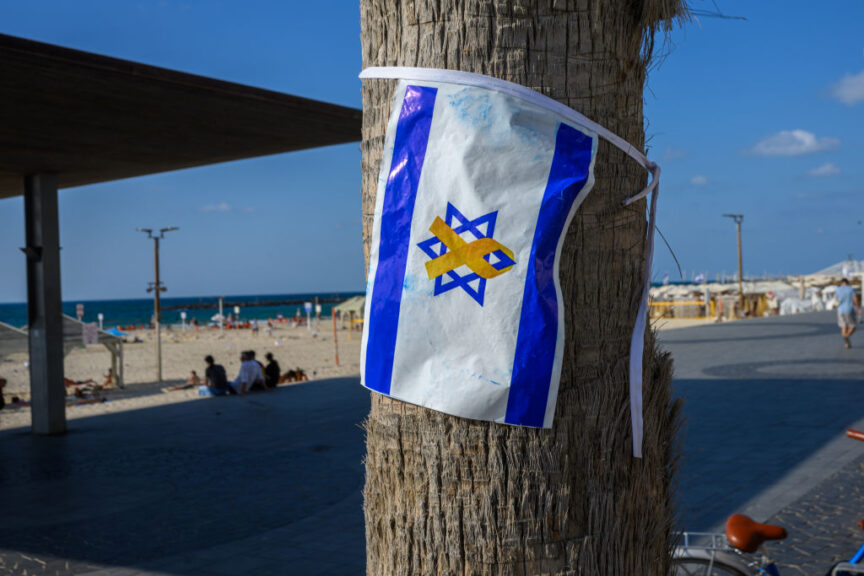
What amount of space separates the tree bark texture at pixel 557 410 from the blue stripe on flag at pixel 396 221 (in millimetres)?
76

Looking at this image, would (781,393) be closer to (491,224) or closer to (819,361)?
(819,361)

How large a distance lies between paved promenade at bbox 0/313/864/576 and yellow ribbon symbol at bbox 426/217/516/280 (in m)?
1.85

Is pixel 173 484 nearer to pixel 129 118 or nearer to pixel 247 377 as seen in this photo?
pixel 129 118

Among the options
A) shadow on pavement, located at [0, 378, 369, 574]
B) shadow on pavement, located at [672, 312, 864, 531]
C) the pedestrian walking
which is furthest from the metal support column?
the pedestrian walking

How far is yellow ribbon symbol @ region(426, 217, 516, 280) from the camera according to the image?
67.0 inches

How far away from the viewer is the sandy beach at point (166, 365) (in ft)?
51.7

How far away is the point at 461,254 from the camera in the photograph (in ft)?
5.68

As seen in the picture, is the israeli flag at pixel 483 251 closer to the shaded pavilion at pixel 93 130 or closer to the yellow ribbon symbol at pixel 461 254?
the yellow ribbon symbol at pixel 461 254

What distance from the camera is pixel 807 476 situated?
7.12 m

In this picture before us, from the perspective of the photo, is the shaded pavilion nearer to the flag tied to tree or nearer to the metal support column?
the metal support column

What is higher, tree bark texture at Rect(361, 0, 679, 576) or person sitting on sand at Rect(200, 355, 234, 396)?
tree bark texture at Rect(361, 0, 679, 576)

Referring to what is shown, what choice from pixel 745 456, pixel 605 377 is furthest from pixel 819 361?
pixel 605 377

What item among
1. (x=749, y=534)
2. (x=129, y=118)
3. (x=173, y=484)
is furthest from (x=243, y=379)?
(x=749, y=534)

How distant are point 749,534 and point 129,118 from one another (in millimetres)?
7163
